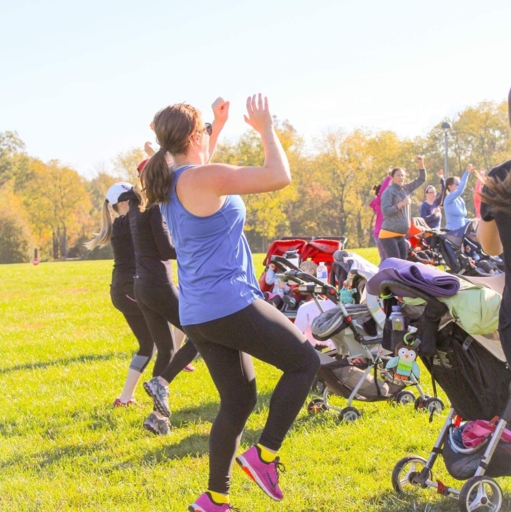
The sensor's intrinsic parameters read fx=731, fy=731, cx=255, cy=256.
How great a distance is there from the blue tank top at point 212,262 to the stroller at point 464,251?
9.58m

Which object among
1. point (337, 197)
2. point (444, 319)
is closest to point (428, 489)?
point (444, 319)

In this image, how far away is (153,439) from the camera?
211 inches

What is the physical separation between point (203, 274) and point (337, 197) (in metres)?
56.7

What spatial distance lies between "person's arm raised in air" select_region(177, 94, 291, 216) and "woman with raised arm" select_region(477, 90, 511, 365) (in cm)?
85

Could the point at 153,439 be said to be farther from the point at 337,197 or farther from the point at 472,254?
the point at 337,197

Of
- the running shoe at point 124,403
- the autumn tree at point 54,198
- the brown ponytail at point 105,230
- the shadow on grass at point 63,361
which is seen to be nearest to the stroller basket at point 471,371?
the brown ponytail at point 105,230

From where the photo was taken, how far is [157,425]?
216 inches

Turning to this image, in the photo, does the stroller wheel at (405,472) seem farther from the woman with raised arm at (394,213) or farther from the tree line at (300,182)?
the tree line at (300,182)

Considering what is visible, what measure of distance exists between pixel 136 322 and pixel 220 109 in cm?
285

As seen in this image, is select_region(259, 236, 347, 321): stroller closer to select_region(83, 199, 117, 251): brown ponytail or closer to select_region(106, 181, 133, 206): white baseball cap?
select_region(83, 199, 117, 251): brown ponytail

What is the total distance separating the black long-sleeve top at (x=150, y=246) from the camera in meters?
5.38

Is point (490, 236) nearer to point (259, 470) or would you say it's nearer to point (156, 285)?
point (259, 470)

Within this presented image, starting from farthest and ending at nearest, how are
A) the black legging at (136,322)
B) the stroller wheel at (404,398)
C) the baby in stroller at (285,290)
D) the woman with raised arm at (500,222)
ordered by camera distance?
the baby in stroller at (285,290), the black legging at (136,322), the stroller wheel at (404,398), the woman with raised arm at (500,222)

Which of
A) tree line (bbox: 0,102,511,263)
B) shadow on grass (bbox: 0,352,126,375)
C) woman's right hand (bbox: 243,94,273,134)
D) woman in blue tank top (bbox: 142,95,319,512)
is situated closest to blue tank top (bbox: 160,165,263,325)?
woman in blue tank top (bbox: 142,95,319,512)
